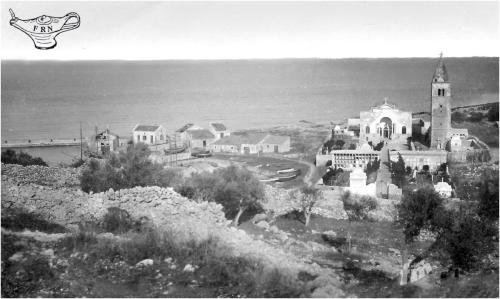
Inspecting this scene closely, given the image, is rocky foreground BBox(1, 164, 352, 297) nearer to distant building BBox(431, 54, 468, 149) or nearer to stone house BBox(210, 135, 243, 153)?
stone house BBox(210, 135, 243, 153)

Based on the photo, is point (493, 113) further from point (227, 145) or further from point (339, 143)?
point (227, 145)

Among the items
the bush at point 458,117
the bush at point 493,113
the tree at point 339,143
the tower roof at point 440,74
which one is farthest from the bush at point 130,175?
the bush at point 458,117

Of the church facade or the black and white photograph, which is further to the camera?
the church facade

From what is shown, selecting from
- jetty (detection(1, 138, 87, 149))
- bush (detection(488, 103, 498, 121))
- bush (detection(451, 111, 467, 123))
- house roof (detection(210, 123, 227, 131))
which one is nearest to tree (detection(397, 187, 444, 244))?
house roof (detection(210, 123, 227, 131))

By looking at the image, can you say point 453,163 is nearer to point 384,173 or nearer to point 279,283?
point 384,173

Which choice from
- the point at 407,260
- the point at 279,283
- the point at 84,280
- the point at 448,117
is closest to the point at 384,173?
the point at 448,117

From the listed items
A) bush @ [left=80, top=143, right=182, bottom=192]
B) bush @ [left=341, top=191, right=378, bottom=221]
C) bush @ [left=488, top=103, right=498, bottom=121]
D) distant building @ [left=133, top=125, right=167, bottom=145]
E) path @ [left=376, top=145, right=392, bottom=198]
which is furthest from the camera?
bush @ [left=488, top=103, right=498, bottom=121]
